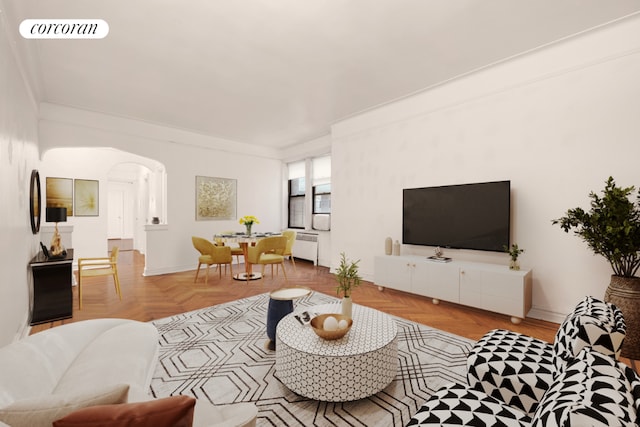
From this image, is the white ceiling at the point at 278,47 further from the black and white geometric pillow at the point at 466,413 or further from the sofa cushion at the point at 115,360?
the black and white geometric pillow at the point at 466,413

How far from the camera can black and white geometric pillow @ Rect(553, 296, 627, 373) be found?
1366 millimetres

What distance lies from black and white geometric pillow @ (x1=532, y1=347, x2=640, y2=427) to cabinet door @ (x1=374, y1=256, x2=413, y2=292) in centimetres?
304

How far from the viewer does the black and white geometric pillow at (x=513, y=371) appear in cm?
146

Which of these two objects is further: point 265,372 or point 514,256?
point 514,256

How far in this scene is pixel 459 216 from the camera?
12.7 feet

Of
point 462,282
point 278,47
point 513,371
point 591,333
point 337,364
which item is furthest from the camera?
point 462,282

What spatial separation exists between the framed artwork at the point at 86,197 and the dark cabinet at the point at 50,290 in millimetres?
3594

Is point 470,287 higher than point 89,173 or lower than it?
lower

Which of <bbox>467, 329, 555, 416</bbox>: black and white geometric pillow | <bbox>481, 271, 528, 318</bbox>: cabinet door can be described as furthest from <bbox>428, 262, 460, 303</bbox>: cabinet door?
<bbox>467, 329, 555, 416</bbox>: black and white geometric pillow

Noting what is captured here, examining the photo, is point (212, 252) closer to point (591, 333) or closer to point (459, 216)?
point (459, 216)

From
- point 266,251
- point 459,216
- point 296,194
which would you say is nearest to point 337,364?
point 459,216

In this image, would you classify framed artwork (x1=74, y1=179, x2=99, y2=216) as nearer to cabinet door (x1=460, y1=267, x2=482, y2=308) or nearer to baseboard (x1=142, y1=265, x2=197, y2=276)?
baseboard (x1=142, y1=265, x2=197, y2=276)

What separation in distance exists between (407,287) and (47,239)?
5.75 metres

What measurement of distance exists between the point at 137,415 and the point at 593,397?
1.29 meters
